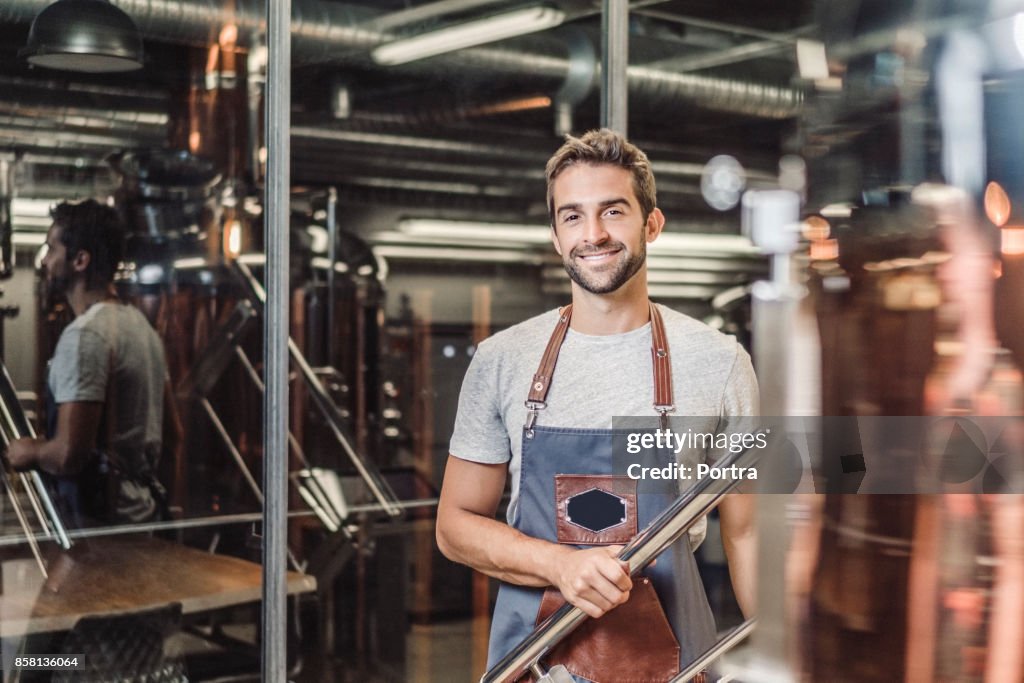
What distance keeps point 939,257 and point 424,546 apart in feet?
15.3

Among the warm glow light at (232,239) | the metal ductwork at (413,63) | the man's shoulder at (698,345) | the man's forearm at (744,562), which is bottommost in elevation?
the man's forearm at (744,562)

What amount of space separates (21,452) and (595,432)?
1.85m

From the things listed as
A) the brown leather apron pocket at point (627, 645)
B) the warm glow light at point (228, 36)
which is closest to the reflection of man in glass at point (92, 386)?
the warm glow light at point (228, 36)

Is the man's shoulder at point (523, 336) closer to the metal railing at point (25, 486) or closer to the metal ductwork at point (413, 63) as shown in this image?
the metal railing at point (25, 486)

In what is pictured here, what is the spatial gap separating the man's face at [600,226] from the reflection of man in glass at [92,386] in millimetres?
1756

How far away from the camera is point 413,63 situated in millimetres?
5652

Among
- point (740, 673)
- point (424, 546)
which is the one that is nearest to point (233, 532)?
point (424, 546)

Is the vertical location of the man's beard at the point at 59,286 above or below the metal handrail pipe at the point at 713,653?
above

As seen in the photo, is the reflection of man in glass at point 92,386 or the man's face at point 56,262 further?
the man's face at point 56,262

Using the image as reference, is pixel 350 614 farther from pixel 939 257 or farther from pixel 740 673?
pixel 939 257

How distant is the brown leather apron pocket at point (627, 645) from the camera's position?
61.6 inches

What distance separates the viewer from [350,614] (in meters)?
5.05

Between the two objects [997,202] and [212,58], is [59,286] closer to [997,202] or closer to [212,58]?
[212,58]

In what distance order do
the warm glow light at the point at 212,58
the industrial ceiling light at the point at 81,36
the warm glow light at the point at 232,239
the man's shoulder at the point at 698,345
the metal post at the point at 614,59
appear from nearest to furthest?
the man's shoulder at the point at 698,345 → the industrial ceiling light at the point at 81,36 → the metal post at the point at 614,59 → the warm glow light at the point at 212,58 → the warm glow light at the point at 232,239
